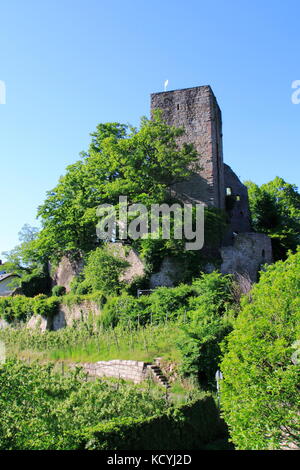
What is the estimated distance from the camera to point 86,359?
61.6 ft

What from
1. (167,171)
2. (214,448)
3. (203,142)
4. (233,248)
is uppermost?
(203,142)

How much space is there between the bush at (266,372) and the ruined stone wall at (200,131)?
17973mm

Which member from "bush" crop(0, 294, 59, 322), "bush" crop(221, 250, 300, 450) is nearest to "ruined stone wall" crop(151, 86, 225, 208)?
"bush" crop(0, 294, 59, 322)

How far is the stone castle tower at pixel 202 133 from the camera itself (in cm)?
2909

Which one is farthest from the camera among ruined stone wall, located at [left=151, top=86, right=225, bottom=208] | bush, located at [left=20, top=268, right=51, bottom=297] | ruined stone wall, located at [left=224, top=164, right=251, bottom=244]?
ruined stone wall, located at [left=224, top=164, right=251, bottom=244]

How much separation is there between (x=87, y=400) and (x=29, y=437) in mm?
2634

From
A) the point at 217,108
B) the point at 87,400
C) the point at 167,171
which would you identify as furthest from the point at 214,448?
the point at 217,108

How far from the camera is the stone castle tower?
95.5 feet

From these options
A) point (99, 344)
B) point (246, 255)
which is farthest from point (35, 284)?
point (246, 255)

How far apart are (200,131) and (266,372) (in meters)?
22.0

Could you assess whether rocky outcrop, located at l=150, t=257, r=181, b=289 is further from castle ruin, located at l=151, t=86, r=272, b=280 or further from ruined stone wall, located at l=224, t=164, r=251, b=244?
ruined stone wall, located at l=224, t=164, r=251, b=244

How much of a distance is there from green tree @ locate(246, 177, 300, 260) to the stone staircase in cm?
1602

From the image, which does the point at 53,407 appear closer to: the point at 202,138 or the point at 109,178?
the point at 109,178
